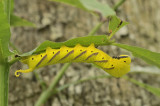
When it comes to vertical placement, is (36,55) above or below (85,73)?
above

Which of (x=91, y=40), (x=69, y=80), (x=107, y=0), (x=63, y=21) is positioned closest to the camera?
(x=91, y=40)

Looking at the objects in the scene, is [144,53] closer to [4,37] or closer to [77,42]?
[77,42]

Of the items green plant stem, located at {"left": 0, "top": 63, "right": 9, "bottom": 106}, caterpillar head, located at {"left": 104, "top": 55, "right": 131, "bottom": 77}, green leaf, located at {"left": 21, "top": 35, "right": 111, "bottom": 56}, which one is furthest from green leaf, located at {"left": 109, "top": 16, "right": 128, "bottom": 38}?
green plant stem, located at {"left": 0, "top": 63, "right": 9, "bottom": 106}

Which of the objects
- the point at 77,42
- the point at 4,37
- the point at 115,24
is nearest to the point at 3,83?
the point at 4,37

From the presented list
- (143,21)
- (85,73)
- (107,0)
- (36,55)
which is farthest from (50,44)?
(143,21)

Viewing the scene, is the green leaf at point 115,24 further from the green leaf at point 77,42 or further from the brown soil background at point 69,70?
the brown soil background at point 69,70

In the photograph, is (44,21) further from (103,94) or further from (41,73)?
(103,94)
